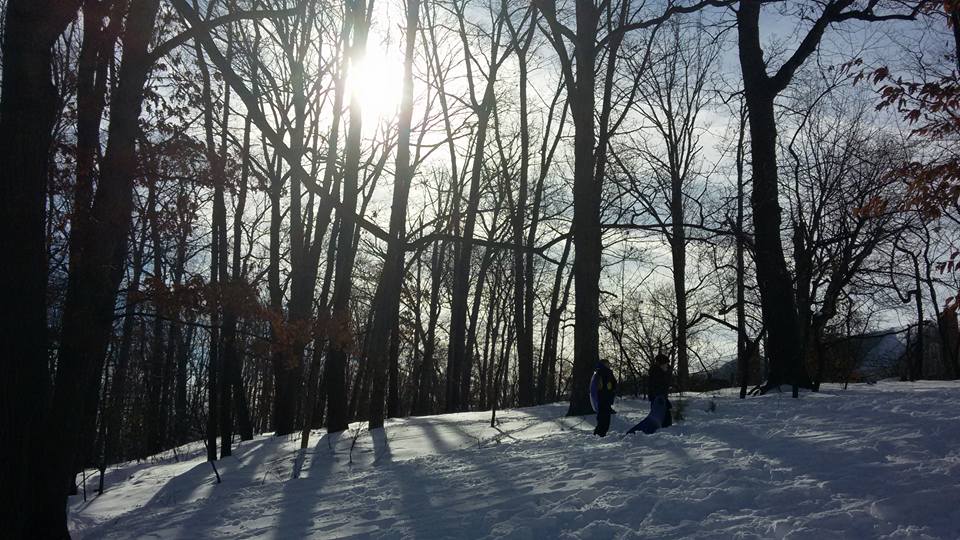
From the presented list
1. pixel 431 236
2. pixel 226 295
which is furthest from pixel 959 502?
pixel 431 236

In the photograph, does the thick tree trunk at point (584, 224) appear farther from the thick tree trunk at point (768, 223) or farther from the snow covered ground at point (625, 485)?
the thick tree trunk at point (768, 223)

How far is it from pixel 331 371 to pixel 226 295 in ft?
16.9

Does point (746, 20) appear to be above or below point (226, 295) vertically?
above

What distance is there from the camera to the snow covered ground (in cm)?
474

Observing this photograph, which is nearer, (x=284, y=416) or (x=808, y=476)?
(x=808, y=476)

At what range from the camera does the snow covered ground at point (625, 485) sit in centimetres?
474

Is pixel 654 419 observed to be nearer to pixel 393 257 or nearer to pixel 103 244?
pixel 103 244

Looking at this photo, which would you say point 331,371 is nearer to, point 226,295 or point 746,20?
point 226,295

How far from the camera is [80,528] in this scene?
8.88m

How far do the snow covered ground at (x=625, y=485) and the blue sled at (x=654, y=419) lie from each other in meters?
0.34

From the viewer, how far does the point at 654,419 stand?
30.7 feet

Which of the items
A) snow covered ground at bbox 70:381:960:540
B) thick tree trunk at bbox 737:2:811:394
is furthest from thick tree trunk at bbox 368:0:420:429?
thick tree trunk at bbox 737:2:811:394

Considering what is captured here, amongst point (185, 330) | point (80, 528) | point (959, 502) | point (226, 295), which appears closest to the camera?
point (959, 502)

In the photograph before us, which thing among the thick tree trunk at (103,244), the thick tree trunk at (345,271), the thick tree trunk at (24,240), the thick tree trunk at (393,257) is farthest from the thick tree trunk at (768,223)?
the thick tree trunk at (24,240)
